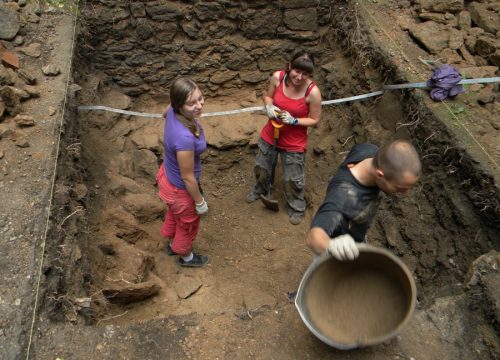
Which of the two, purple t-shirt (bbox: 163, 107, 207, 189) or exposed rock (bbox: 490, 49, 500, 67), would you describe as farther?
exposed rock (bbox: 490, 49, 500, 67)

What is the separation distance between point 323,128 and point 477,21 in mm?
2320

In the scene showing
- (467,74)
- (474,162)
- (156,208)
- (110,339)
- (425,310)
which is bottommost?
(156,208)

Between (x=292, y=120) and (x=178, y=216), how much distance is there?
1340 millimetres

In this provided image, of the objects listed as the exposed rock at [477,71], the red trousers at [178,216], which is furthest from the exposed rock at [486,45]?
the red trousers at [178,216]

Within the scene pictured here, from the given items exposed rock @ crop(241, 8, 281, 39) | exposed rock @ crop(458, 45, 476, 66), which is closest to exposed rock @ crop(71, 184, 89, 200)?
exposed rock @ crop(241, 8, 281, 39)

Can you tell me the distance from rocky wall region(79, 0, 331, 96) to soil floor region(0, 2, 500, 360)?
0.38 meters

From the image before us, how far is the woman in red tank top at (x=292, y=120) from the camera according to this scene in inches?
135

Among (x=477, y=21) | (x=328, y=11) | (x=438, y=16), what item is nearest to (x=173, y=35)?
(x=328, y=11)

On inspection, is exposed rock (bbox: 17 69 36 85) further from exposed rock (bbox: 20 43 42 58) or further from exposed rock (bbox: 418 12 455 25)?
exposed rock (bbox: 418 12 455 25)

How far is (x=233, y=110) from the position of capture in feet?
18.8

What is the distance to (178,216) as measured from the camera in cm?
339

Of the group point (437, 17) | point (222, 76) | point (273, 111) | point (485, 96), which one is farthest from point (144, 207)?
point (437, 17)

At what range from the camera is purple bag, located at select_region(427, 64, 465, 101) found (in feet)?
13.0

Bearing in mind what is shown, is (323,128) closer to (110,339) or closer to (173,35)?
(173,35)
